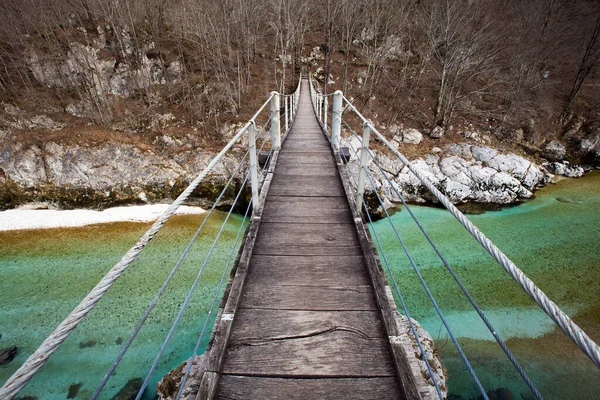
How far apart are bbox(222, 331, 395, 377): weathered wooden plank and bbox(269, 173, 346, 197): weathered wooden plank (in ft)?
7.59

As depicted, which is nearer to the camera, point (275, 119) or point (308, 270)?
point (308, 270)

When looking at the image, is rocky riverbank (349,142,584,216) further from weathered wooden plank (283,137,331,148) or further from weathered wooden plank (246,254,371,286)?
weathered wooden plank (246,254,371,286)

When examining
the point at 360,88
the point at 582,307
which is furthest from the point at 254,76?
the point at 582,307

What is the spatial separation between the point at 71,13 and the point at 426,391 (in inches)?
974

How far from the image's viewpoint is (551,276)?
7602mm

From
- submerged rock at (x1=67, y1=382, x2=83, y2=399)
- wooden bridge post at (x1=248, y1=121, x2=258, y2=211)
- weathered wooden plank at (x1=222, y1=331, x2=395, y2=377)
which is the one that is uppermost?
wooden bridge post at (x1=248, y1=121, x2=258, y2=211)

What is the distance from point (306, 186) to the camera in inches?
166

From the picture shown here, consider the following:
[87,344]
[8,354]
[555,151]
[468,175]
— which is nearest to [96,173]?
[8,354]

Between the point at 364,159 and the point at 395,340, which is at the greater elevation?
the point at 364,159

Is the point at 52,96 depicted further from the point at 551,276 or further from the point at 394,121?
the point at 551,276

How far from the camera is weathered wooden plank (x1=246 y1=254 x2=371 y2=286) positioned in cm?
242

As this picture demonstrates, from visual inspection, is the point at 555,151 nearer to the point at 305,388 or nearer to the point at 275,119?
the point at 275,119

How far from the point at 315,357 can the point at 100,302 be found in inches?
304

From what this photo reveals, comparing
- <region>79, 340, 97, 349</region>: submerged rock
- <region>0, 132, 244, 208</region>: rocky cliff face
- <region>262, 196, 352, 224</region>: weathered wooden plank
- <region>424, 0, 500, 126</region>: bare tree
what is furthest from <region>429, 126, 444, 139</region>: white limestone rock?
<region>79, 340, 97, 349</region>: submerged rock
